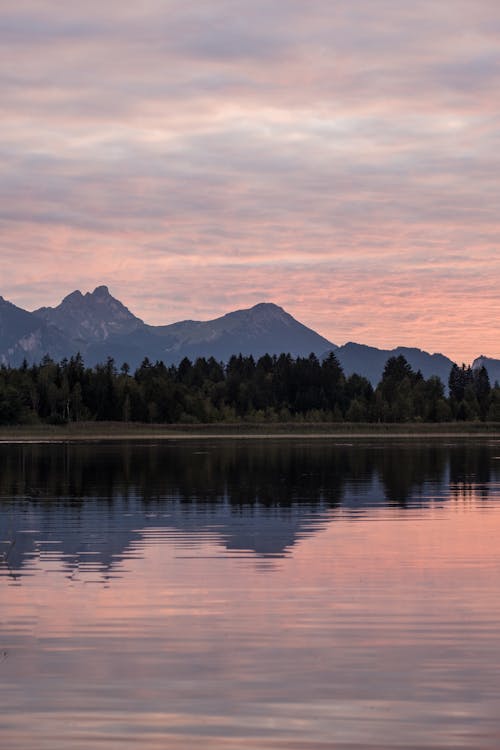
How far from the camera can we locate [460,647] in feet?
71.4

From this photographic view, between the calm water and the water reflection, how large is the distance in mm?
282

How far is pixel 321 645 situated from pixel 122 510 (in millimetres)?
30589

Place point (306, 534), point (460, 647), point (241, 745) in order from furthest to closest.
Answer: point (306, 534) < point (460, 647) < point (241, 745)

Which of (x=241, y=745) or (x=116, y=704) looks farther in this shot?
(x=116, y=704)

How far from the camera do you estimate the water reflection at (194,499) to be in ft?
127

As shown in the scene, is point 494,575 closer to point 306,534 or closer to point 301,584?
point 301,584

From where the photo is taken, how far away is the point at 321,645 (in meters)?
22.0

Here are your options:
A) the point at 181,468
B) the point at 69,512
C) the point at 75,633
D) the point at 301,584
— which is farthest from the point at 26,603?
the point at 181,468

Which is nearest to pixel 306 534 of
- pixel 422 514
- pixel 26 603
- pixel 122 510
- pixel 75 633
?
pixel 422 514

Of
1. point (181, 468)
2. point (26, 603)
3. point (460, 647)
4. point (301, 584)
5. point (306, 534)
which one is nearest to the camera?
point (460, 647)

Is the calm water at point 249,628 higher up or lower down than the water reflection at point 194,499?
lower down

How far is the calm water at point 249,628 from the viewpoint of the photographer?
16719 mm

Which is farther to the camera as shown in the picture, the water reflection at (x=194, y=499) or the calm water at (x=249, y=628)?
the water reflection at (x=194, y=499)

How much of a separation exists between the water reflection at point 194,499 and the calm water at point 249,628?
28 cm
